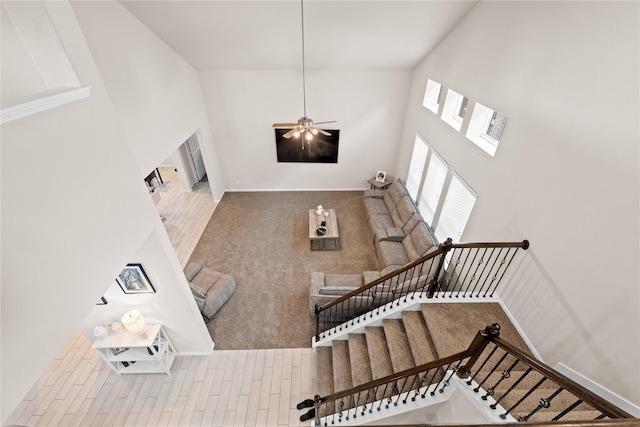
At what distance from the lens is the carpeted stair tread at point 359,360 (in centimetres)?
364

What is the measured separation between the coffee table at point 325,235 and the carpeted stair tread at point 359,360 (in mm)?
2646

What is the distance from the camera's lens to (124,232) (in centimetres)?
263

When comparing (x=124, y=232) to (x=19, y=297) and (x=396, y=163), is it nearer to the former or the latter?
(x=19, y=297)

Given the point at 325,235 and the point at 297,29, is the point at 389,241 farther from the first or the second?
the point at 297,29

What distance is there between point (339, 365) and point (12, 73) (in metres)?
4.61

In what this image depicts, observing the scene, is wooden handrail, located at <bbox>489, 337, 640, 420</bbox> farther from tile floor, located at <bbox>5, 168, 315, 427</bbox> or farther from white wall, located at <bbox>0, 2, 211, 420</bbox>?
white wall, located at <bbox>0, 2, 211, 420</bbox>

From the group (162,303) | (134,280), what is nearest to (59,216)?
(134,280)

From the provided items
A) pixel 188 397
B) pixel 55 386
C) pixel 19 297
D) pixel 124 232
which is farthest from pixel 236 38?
pixel 55 386

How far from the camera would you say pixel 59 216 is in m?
1.99

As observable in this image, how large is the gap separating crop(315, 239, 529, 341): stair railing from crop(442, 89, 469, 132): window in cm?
241

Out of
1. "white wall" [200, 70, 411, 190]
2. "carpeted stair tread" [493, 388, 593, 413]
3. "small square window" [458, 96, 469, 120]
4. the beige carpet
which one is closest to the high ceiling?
"white wall" [200, 70, 411, 190]

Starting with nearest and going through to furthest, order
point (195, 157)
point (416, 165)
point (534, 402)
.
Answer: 1. point (534, 402)
2. point (416, 165)
3. point (195, 157)

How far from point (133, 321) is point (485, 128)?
19.6 ft

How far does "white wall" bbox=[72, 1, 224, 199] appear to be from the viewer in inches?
147
